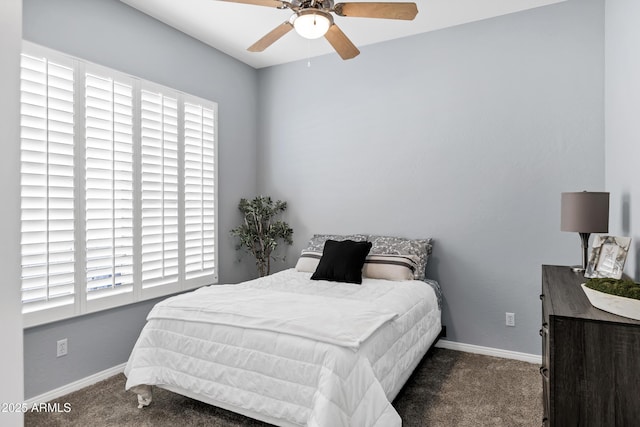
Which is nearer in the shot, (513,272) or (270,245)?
(513,272)

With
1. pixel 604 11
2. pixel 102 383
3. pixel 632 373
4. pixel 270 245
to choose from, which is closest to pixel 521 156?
pixel 604 11

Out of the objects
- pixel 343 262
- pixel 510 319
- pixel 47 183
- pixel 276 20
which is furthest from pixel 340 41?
pixel 510 319

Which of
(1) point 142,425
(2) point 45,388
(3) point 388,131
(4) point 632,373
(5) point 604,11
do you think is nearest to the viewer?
(4) point 632,373

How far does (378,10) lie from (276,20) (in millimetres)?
1549

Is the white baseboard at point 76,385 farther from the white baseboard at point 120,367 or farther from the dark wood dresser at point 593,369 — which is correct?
the dark wood dresser at point 593,369

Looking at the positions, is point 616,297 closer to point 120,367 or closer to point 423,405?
point 423,405

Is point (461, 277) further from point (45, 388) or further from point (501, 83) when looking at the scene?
point (45, 388)

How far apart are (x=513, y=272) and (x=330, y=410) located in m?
2.33

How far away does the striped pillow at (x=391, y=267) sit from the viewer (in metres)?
3.41

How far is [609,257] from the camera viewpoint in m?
2.09

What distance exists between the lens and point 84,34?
291 cm

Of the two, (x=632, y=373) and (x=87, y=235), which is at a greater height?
(x=87, y=235)

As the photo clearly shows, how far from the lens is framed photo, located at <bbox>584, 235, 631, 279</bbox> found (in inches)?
77.5

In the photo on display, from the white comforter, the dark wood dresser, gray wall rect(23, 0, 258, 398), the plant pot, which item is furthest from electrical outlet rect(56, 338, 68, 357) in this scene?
the plant pot
